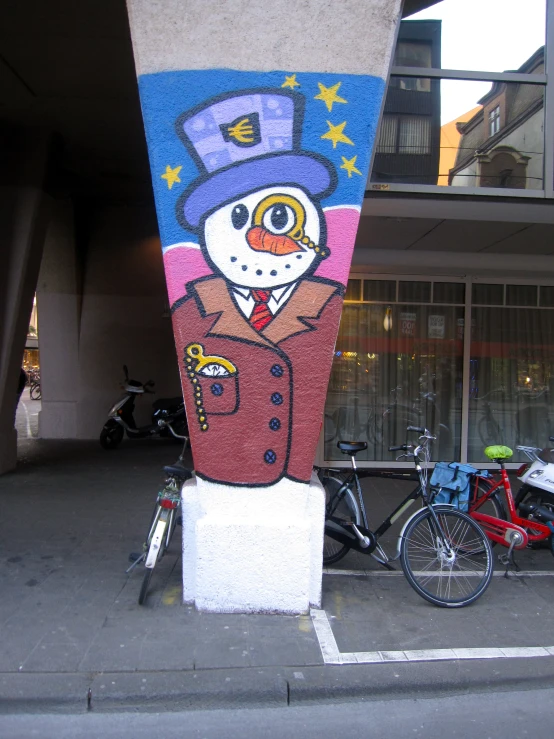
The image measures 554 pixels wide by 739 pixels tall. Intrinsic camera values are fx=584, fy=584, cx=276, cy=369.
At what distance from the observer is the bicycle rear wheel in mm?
4809

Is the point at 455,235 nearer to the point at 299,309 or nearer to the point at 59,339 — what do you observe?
the point at 299,309

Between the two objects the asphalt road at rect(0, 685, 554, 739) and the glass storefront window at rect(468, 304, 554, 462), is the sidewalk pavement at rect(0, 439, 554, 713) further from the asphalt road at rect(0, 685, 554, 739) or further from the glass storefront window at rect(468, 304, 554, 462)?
the glass storefront window at rect(468, 304, 554, 462)

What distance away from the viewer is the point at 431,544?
14.5 feet

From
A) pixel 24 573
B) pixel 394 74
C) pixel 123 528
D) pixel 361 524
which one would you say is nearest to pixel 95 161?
pixel 394 74

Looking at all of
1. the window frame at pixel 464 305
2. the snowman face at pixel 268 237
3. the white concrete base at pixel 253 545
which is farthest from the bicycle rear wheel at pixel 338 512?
the window frame at pixel 464 305

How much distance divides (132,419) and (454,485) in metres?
7.00

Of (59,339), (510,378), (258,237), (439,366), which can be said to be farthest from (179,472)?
(59,339)

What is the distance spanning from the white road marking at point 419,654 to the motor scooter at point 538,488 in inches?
55.8

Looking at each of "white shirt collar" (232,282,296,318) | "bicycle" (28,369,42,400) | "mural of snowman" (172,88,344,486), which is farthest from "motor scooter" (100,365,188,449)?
"bicycle" (28,369,42,400)

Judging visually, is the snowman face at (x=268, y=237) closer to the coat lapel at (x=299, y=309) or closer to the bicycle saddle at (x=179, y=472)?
the coat lapel at (x=299, y=309)

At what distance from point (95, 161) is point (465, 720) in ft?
30.2

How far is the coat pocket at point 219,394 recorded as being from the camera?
4129 millimetres

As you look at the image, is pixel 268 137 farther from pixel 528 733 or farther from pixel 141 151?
pixel 141 151

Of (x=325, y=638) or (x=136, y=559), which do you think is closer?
(x=325, y=638)
